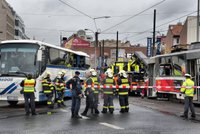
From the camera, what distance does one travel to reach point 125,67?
117ft

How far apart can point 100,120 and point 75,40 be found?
321 feet

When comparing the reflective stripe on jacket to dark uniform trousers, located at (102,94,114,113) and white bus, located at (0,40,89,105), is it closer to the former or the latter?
white bus, located at (0,40,89,105)

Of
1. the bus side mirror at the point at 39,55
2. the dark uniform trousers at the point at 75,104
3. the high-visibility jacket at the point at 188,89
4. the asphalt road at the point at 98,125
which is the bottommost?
the asphalt road at the point at 98,125

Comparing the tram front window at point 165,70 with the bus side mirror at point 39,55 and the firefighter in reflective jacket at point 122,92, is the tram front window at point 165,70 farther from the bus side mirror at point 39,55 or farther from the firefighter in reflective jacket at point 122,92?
the bus side mirror at point 39,55

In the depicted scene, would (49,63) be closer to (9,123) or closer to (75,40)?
(9,123)

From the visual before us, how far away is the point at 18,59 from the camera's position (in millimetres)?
19359

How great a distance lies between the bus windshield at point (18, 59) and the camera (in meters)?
19.1

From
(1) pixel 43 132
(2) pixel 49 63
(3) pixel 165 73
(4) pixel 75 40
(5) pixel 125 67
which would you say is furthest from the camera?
(4) pixel 75 40

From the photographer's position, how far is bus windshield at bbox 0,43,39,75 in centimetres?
1915

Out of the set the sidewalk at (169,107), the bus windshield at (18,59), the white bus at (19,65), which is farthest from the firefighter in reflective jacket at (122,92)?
the bus windshield at (18,59)

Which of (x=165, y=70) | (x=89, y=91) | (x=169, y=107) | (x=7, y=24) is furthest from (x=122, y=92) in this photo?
(x=7, y=24)

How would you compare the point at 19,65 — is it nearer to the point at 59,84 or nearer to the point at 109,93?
the point at 59,84

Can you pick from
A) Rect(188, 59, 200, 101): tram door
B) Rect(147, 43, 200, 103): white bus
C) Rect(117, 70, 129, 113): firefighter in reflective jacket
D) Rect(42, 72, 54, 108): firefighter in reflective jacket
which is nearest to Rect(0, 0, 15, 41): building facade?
Rect(147, 43, 200, 103): white bus

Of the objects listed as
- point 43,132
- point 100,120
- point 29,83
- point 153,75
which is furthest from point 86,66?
point 43,132
